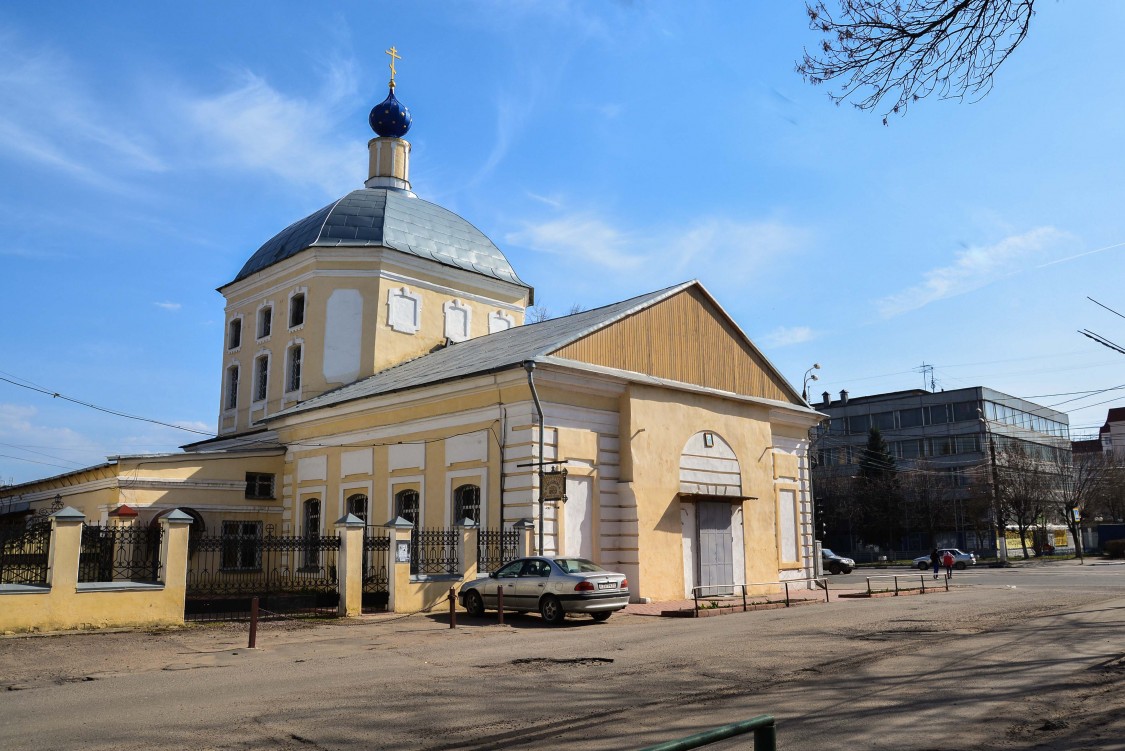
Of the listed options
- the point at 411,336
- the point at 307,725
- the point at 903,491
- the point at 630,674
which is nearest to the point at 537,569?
the point at 630,674

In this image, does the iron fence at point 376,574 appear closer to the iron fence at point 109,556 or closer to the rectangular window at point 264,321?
the iron fence at point 109,556

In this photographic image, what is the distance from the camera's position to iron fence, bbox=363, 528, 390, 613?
66.3 ft

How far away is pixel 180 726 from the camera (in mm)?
8094

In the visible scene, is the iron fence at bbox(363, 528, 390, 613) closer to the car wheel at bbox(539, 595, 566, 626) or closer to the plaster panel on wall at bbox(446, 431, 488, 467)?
the plaster panel on wall at bbox(446, 431, 488, 467)

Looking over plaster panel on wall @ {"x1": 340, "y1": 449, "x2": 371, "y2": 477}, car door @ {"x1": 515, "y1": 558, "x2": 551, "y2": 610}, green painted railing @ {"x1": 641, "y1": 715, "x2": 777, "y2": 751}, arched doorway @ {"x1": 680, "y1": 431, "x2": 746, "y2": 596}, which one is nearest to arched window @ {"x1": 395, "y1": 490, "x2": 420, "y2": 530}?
plaster panel on wall @ {"x1": 340, "y1": 449, "x2": 371, "y2": 477}

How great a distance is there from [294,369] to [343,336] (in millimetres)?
2894

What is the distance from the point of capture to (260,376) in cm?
3575

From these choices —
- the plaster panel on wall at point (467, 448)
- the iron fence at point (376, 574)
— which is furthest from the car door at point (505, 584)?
the plaster panel on wall at point (467, 448)

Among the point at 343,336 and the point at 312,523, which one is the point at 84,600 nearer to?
the point at 312,523

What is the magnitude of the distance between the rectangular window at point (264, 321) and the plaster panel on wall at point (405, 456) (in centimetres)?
1244

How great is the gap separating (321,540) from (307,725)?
1266cm

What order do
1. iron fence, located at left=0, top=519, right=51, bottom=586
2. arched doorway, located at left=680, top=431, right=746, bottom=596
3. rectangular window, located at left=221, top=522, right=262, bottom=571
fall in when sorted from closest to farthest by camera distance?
1. iron fence, located at left=0, top=519, right=51, bottom=586
2. arched doorway, located at left=680, top=431, right=746, bottom=596
3. rectangular window, located at left=221, top=522, right=262, bottom=571

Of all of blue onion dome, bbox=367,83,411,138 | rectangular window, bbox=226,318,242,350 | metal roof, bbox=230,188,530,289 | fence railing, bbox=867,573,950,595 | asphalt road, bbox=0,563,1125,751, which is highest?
→ blue onion dome, bbox=367,83,411,138

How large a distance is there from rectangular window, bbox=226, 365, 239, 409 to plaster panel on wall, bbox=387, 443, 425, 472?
555 inches
